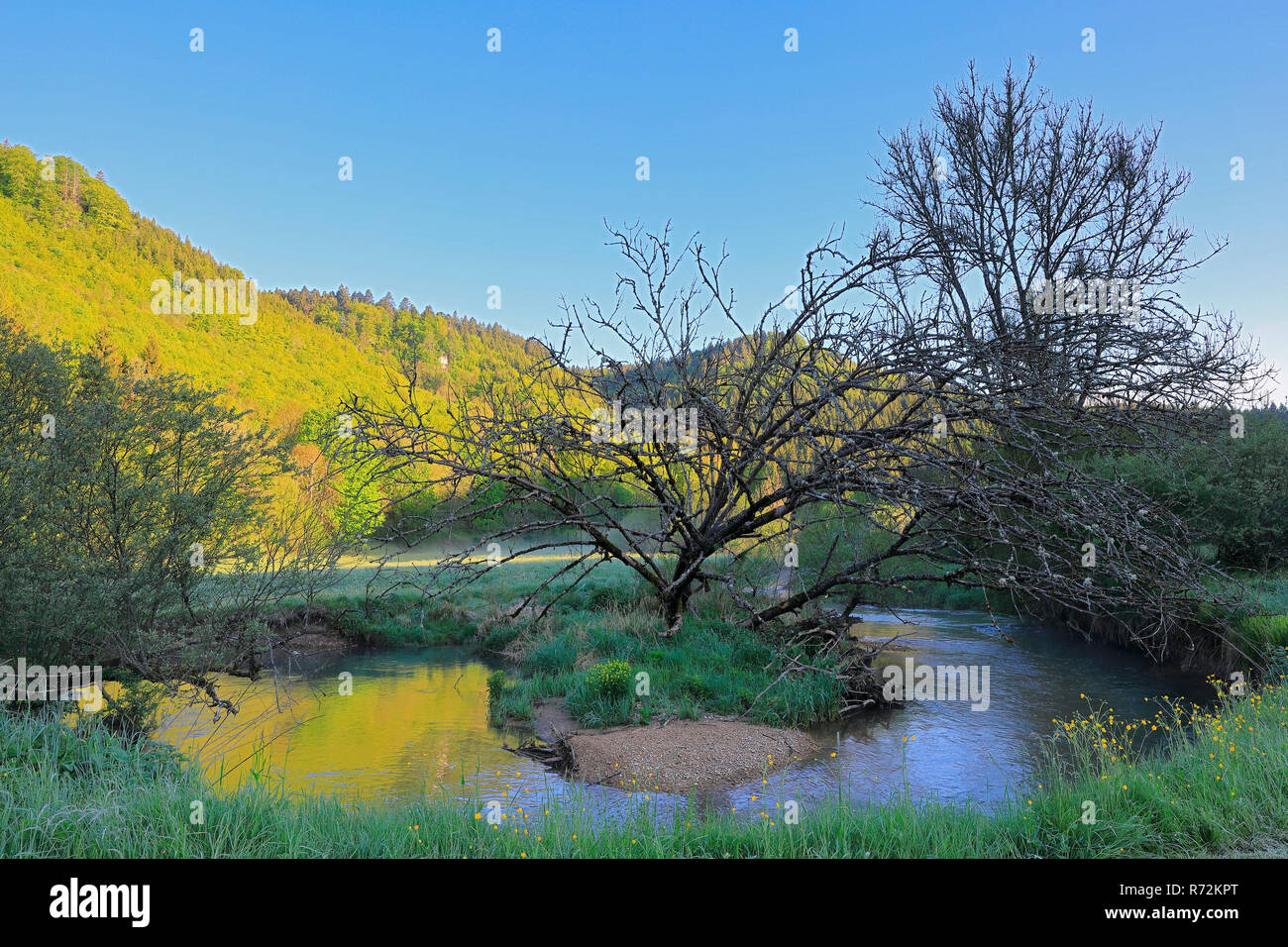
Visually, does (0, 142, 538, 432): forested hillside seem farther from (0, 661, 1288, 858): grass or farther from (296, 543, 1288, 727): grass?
(0, 661, 1288, 858): grass

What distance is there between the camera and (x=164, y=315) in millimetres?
Result: 78625

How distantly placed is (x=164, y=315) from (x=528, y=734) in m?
84.7

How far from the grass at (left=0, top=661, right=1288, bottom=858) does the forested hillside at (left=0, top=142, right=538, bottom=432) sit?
59312 millimetres

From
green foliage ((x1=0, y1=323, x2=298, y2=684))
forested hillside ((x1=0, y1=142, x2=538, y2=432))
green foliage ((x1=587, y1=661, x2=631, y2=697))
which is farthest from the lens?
forested hillside ((x1=0, y1=142, x2=538, y2=432))

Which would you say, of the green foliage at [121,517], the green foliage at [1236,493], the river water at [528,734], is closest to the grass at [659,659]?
the river water at [528,734]

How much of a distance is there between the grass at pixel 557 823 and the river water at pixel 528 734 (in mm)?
623

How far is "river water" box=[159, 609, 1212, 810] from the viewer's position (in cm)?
829

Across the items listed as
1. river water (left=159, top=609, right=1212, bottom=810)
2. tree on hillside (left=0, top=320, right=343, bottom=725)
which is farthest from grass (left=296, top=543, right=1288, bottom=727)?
tree on hillside (left=0, top=320, right=343, bottom=725)

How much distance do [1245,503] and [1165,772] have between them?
A: 1246cm

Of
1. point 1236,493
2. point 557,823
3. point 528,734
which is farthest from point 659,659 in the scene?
point 1236,493

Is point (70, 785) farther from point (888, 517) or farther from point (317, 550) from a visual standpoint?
point (888, 517)

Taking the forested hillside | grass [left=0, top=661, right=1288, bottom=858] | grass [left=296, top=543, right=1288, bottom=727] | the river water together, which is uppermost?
the forested hillside
